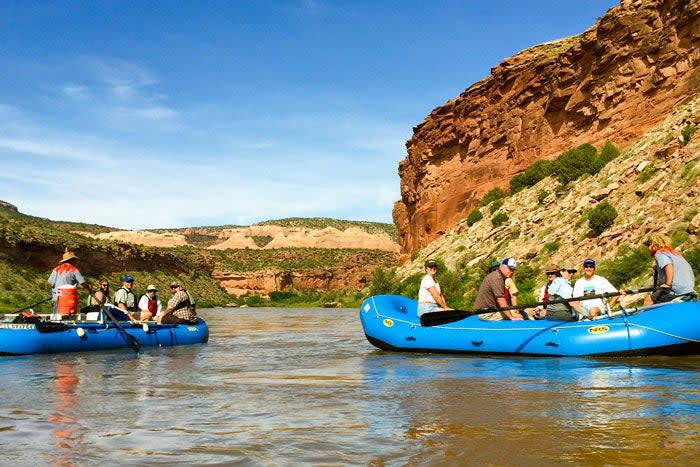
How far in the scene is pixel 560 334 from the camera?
11984mm

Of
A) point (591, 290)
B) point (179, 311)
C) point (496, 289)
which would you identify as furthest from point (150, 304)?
point (591, 290)

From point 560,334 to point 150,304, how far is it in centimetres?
942

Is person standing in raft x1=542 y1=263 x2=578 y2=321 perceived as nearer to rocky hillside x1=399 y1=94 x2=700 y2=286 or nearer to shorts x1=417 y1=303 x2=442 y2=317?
shorts x1=417 y1=303 x2=442 y2=317

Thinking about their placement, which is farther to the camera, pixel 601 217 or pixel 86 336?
pixel 601 217

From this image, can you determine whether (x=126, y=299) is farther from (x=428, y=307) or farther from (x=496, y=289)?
(x=496, y=289)

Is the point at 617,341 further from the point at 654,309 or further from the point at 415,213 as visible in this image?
the point at 415,213

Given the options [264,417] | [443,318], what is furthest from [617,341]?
[264,417]

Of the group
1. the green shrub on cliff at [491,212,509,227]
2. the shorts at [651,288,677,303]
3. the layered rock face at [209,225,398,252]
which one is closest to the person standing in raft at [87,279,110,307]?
the shorts at [651,288,677,303]

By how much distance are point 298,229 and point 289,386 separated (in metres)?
151

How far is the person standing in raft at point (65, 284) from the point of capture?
14.3 metres

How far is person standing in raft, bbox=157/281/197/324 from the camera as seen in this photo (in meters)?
16.9

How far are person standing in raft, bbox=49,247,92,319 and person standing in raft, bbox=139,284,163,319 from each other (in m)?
2.07

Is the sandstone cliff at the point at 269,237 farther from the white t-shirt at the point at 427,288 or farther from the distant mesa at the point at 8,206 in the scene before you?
the white t-shirt at the point at 427,288

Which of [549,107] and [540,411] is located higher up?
[549,107]
